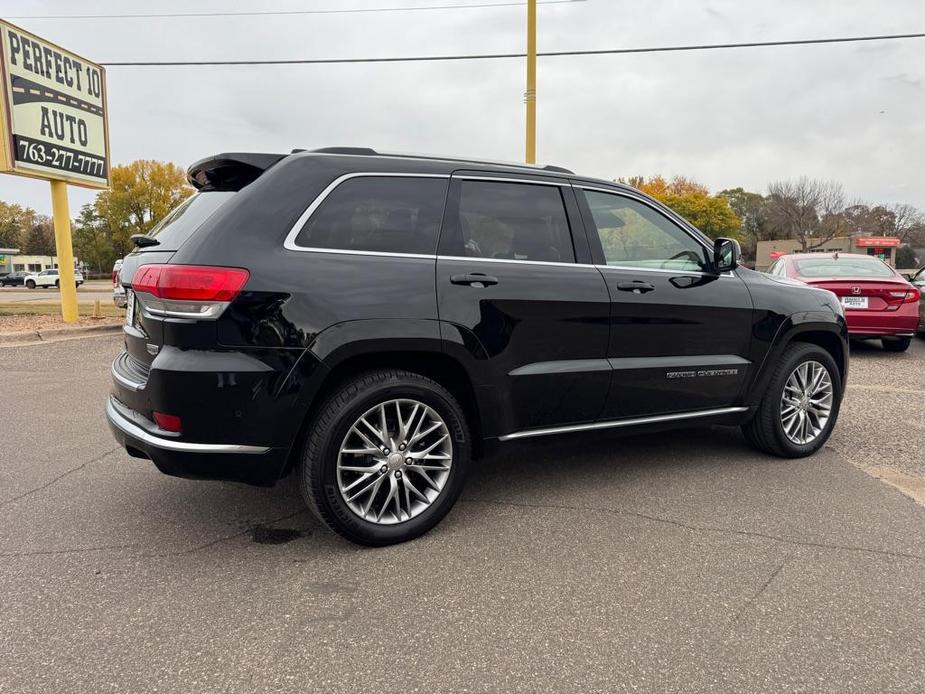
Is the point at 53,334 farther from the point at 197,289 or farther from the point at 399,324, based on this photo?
the point at 399,324

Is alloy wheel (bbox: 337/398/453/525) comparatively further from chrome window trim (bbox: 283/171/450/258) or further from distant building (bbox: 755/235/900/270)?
distant building (bbox: 755/235/900/270)

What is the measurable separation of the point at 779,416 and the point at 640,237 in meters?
1.61

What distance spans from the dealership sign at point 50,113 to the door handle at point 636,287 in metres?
12.1

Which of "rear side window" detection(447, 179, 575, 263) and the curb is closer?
"rear side window" detection(447, 179, 575, 263)

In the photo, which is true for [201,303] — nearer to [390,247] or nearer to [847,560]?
[390,247]

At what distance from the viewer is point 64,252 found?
12.8m

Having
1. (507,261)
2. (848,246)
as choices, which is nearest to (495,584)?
(507,261)

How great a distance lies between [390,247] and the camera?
314 cm

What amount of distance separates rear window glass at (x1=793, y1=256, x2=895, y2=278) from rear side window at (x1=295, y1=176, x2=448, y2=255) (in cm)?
795

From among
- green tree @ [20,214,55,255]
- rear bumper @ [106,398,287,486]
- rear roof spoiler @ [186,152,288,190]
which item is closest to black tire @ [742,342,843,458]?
rear bumper @ [106,398,287,486]

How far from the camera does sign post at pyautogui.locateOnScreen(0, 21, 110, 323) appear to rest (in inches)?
444

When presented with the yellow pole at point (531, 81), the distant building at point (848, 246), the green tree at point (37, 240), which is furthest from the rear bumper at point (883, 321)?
the green tree at point (37, 240)

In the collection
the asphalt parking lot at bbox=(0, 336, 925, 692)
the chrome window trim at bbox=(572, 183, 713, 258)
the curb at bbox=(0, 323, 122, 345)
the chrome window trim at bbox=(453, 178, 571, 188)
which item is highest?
the chrome window trim at bbox=(453, 178, 571, 188)

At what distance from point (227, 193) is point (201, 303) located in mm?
703
